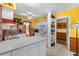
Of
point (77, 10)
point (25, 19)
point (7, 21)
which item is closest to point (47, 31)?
point (77, 10)

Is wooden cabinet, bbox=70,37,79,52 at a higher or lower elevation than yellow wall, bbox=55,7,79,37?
lower

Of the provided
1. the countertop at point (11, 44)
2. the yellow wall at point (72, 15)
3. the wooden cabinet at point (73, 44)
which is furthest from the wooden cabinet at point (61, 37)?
the countertop at point (11, 44)

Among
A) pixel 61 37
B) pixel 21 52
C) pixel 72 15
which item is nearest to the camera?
pixel 21 52

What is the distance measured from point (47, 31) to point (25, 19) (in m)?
3.22

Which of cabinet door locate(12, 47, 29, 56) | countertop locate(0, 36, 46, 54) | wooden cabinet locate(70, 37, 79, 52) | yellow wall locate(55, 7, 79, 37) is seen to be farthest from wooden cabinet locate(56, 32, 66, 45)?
cabinet door locate(12, 47, 29, 56)

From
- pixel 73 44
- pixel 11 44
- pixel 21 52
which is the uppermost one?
pixel 11 44

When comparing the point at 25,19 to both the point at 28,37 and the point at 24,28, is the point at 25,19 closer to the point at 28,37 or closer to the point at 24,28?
the point at 24,28

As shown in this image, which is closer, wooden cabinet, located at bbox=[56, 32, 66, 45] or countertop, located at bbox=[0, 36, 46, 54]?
countertop, located at bbox=[0, 36, 46, 54]

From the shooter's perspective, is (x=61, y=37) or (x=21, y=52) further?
(x=61, y=37)

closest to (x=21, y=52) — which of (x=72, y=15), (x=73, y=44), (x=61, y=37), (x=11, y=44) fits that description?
(x=11, y=44)

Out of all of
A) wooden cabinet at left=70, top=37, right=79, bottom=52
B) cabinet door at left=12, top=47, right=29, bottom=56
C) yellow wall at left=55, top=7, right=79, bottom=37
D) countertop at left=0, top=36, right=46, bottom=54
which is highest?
yellow wall at left=55, top=7, right=79, bottom=37

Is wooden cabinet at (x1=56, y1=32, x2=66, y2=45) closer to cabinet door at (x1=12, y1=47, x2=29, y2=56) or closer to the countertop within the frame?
the countertop

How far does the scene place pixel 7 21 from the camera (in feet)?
9.29

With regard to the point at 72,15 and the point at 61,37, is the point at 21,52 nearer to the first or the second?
the point at 72,15
